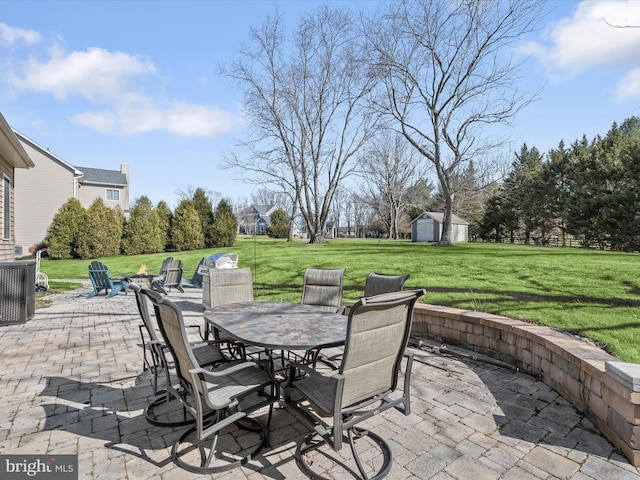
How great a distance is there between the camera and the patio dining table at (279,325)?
247 cm

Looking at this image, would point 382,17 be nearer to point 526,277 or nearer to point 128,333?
point 526,277

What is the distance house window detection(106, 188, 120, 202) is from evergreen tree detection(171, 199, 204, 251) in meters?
8.76

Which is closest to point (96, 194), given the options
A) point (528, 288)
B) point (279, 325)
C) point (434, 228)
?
point (434, 228)

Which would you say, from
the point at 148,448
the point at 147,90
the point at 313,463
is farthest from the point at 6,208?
the point at 313,463

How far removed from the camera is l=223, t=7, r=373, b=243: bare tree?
19.8 m

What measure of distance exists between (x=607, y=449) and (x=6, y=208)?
489 inches

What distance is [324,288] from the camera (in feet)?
15.1

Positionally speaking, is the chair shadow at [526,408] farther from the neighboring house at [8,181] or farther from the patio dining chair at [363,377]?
the neighboring house at [8,181]

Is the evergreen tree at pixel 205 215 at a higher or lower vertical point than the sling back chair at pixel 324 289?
higher

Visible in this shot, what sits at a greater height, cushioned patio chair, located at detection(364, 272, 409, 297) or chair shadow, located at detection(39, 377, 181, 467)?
cushioned patio chair, located at detection(364, 272, 409, 297)

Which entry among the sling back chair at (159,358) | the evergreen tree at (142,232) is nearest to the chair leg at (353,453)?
the sling back chair at (159,358)

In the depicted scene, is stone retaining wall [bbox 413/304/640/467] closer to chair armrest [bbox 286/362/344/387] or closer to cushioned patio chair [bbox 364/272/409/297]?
cushioned patio chair [bbox 364/272/409/297]

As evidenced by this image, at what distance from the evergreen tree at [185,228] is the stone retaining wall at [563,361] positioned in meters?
20.1

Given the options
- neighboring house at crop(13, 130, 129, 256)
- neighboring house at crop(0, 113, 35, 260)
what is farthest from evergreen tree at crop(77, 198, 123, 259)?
neighboring house at crop(0, 113, 35, 260)
